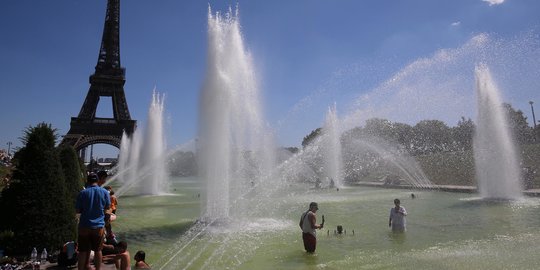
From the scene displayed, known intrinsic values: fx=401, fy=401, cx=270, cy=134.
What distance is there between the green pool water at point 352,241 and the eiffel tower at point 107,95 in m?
61.2

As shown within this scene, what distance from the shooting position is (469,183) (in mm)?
35219

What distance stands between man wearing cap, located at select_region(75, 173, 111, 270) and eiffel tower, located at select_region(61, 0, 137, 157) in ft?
223

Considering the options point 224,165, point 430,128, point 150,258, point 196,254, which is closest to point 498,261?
point 196,254

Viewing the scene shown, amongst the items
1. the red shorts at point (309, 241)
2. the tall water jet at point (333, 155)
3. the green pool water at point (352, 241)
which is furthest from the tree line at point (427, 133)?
the red shorts at point (309, 241)

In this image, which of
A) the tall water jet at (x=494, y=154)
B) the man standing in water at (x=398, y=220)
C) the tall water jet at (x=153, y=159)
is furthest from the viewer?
the tall water jet at (x=153, y=159)

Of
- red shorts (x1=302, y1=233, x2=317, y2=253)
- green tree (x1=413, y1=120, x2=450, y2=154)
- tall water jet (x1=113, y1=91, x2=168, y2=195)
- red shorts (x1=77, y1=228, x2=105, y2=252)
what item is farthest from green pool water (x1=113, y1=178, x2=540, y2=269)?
green tree (x1=413, y1=120, x2=450, y2=154)

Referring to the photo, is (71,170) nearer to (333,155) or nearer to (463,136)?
(333,155)

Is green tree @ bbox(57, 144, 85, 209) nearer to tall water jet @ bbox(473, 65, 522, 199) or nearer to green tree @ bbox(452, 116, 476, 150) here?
tall water jet @ bbox(473, 65, 522, 199)

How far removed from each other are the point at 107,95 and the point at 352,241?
261 feet

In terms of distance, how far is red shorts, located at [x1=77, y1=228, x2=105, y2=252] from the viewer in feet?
20.4

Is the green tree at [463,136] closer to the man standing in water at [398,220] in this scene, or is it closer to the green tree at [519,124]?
the green tree at [519,124]

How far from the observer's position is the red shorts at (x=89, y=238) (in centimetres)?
622

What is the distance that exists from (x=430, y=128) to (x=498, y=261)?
270ft

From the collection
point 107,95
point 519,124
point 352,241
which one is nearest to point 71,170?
point 352,241
